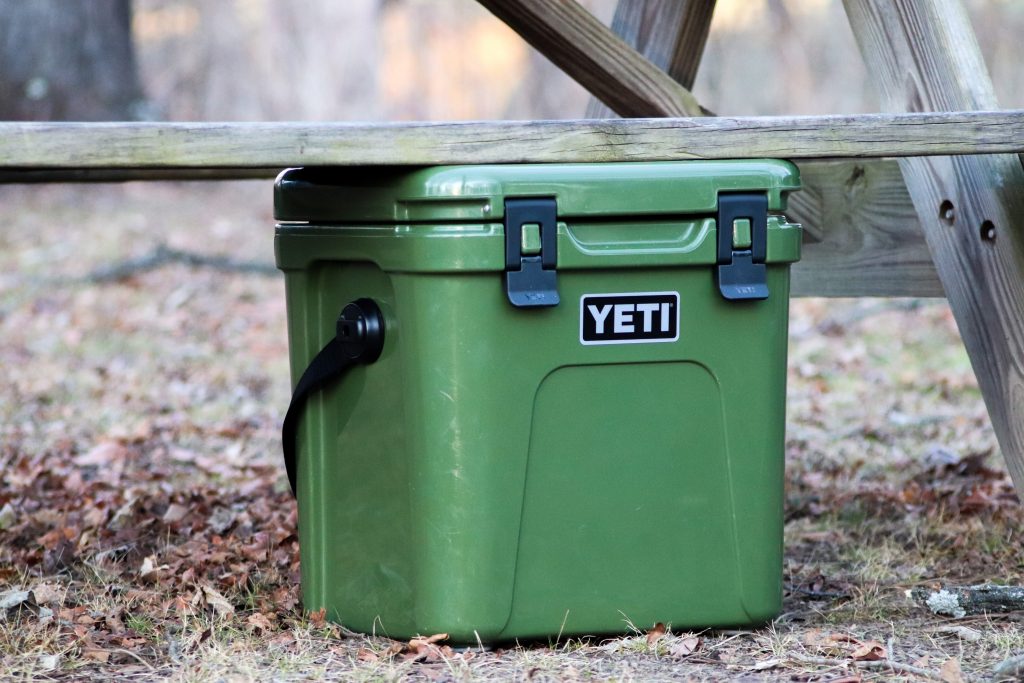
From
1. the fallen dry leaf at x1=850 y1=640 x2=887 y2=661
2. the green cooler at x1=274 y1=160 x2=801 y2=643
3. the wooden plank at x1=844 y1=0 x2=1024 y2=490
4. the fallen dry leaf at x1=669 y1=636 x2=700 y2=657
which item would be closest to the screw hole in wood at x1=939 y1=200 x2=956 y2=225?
the wooden plank at x1=844 y1=0 x2=1024 y2=490

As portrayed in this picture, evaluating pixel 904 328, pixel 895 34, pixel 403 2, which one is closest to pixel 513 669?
pixel 895 34

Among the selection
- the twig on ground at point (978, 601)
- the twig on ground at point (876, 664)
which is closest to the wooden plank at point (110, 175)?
the twig on ground at point (876, 664)

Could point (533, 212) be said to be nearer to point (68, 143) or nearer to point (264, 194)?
point (68, 143)

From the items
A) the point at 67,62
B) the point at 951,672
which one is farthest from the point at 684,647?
the point at 67,62

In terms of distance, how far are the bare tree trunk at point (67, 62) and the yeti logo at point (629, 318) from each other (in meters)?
8.13

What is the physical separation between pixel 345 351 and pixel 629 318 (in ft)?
1.81

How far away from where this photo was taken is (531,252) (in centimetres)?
219

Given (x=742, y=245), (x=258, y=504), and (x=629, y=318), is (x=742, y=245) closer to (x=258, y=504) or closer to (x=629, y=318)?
(x=629, y=318)

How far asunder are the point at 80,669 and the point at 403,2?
13.6 metres

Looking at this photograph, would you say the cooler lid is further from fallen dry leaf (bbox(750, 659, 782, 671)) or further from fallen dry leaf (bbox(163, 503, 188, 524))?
fallen dry leaf (bbox(163, 503, 188, 524))

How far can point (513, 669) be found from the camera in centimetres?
220

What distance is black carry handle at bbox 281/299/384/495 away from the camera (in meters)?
2.31

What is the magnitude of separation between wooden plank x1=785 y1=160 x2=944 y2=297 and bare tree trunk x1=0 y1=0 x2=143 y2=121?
759cm

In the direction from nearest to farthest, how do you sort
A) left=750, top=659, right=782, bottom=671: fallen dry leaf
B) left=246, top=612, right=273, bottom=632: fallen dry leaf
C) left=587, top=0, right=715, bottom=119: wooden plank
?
left=750, top=659, right=782, bottom=671: fallen dry leaf → left=246, top=612, right=273, bottom=632: fallen dry leaf → left=587, top=0, right=715, bottom=119: wooden plank
